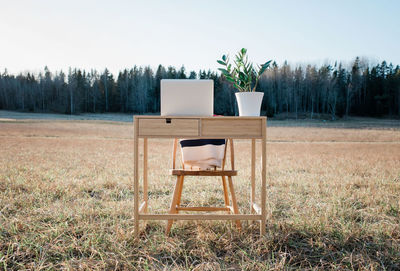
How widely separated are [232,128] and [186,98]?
0.41m

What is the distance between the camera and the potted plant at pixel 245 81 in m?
2.23

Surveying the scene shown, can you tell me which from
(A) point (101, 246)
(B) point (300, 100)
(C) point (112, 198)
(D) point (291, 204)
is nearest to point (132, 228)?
(A) point (101, 246)

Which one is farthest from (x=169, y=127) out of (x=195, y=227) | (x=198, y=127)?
(x=195, y=227)

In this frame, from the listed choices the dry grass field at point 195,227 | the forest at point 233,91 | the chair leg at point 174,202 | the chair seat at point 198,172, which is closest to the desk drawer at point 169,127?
the chair seat at point 198,172

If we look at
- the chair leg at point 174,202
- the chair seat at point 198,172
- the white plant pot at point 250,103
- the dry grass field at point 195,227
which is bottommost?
the dry grass field at point 195,227

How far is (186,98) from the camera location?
86.5 inches

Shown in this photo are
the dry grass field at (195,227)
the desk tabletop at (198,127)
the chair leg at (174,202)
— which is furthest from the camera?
the chair leg at (174,202)

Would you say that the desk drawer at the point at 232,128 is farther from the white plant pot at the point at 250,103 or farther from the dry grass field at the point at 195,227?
the dry grass field at the point at 195,227

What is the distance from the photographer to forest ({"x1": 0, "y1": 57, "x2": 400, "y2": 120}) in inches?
1248

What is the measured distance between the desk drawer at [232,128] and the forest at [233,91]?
27458 millimetres

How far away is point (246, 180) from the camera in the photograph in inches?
160

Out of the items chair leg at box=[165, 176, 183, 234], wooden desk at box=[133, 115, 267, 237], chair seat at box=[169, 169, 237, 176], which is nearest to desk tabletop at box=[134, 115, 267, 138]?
wooden desk at box=[133, 115, 267, 237]

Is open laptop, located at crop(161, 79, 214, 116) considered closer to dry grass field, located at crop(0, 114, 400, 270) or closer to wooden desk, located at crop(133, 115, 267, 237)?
wooden desk, located at crop(133, 115, 267, 237)

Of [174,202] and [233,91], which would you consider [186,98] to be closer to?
[174,202]
